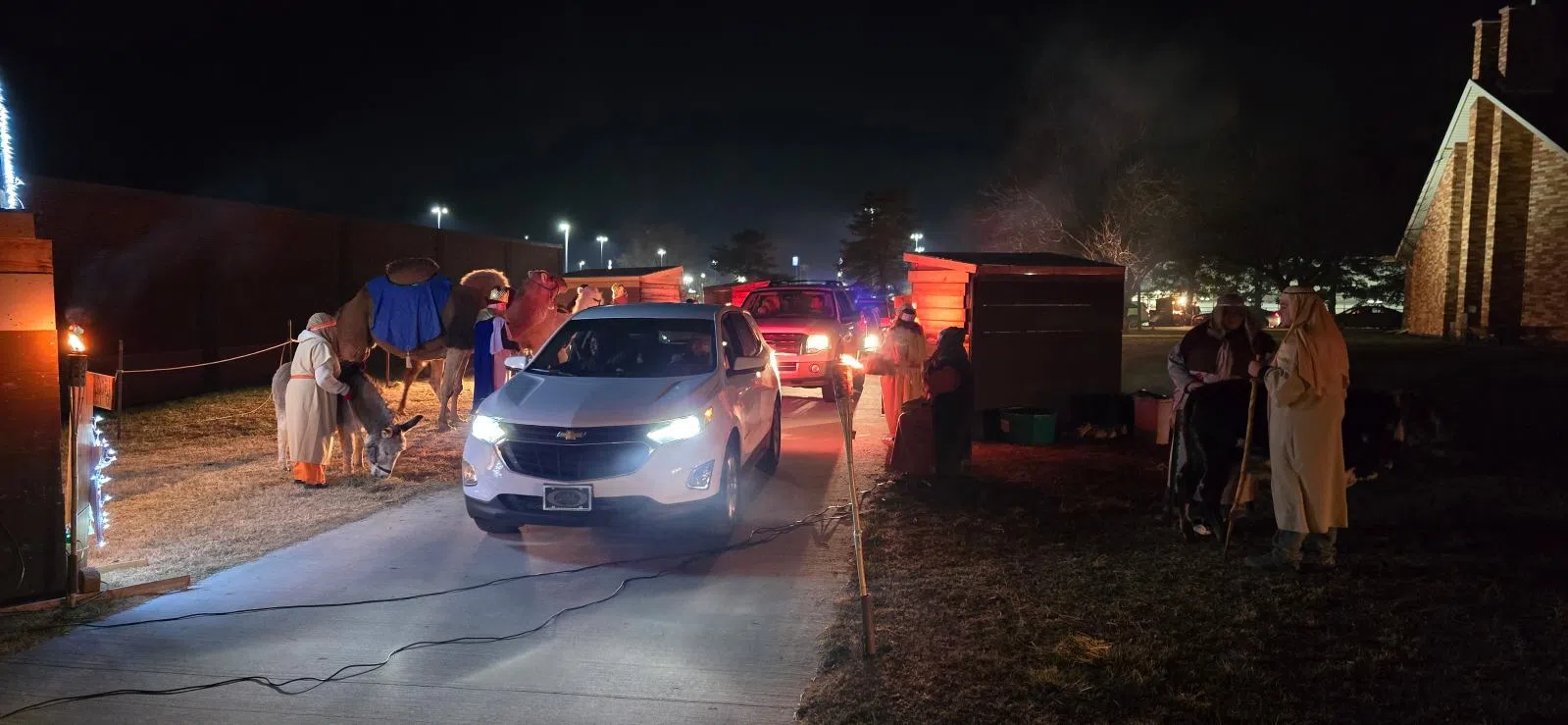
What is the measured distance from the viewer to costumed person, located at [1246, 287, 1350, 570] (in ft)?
19.0

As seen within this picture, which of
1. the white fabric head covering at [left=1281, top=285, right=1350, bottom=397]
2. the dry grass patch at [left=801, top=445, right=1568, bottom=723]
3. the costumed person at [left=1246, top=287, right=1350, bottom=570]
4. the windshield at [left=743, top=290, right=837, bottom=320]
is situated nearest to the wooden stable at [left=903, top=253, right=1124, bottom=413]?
the windshield at [left=743, top=290, right=837, bottom=320]

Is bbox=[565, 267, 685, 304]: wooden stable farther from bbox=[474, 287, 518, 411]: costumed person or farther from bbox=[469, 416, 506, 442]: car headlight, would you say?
bbox=[469, 416, 506, 442]: car headlight

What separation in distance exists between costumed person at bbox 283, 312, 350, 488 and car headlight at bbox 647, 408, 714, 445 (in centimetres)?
355

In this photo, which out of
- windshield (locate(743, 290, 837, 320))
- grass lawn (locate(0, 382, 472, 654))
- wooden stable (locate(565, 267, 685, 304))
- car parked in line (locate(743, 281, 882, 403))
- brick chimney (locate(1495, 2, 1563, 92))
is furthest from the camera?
brick chimney (locate(1495, 2, 1563, 92))

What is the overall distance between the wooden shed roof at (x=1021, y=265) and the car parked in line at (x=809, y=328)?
2.09 m

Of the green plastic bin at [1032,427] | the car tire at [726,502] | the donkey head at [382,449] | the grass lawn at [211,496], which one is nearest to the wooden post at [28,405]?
the grass lawn at [211,496]

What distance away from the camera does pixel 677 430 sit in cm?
678

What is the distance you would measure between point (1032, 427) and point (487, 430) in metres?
6.68

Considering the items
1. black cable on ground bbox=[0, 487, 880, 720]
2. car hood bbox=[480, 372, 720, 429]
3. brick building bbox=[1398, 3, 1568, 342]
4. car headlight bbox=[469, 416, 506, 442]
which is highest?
brick building bbox=[1398, 3, 1568, 342]

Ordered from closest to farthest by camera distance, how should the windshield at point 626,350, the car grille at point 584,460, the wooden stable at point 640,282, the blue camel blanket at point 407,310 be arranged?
the car grille at point 584,460 < the windshield at point 626,350 < the blue camel blanket at point 407,310 < the wooden stable at point 640,282

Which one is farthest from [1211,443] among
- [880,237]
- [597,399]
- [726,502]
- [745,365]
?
[880,237]

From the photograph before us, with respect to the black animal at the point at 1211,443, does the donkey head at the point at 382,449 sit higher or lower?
lower

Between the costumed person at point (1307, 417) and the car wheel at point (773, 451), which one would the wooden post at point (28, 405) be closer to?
the car wheel at point (773, 451)

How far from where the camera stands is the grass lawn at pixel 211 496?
21.3 ft
